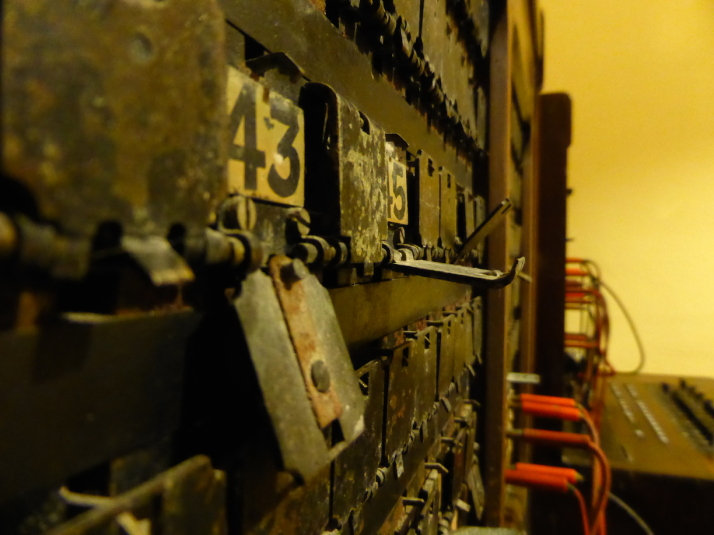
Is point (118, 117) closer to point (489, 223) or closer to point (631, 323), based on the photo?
→ point (489, 223)

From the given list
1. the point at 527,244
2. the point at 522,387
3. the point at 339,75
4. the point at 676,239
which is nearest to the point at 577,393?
the point at 522,387

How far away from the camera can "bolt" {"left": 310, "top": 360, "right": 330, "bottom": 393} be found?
34 centimetres

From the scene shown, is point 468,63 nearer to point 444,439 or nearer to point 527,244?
point 444,439

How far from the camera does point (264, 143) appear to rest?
0.36 m

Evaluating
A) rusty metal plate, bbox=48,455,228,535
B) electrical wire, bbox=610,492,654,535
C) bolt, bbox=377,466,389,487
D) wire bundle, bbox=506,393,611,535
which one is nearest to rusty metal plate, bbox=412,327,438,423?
bolt, bbox=377,466,389,487

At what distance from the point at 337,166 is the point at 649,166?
128 inches

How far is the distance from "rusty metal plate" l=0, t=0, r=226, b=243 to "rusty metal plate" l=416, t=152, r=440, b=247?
0.47 meters

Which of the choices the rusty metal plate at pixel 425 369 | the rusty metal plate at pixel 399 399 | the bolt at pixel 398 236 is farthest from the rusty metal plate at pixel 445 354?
the bolt at pixel 398 236

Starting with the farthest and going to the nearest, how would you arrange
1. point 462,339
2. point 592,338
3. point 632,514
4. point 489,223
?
point 592,338 < point 632,514 < point 462,339 < point 489,223

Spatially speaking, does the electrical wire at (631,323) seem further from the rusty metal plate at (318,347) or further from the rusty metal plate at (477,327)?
the rusty metal plate at (318,347)

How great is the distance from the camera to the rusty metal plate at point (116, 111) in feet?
0.61

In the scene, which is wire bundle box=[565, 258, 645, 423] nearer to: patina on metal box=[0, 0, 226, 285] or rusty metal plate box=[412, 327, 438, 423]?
rusty metal plate box=[412, 327, 438, 423]

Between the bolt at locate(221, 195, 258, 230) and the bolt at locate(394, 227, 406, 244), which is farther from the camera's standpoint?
the bolt at locate(394, 227, 406, 244)

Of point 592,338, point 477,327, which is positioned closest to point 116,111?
point 477,327
